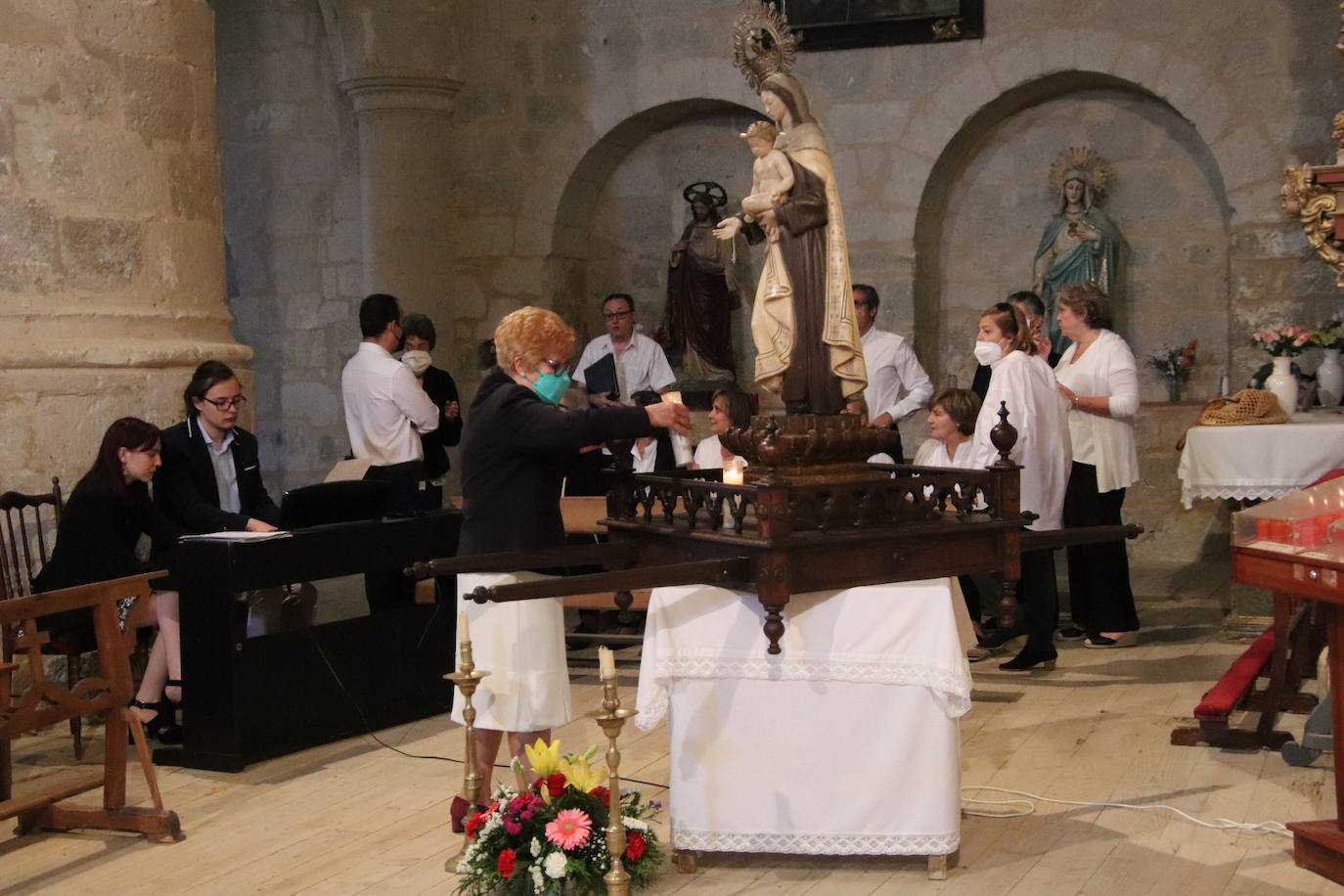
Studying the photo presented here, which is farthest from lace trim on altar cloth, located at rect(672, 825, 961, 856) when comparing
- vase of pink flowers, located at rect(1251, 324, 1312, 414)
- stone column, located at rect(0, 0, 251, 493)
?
vase of pink flowers, located at rect(1251, 324, 1312, 414)

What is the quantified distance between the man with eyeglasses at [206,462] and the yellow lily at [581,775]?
2.39m

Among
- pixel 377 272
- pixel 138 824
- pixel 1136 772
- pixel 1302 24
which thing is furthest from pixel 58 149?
pixel 1302 24

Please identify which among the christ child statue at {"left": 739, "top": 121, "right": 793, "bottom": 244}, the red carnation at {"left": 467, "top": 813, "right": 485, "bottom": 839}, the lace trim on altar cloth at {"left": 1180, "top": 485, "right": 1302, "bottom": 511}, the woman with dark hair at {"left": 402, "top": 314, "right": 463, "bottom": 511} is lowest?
the red carnation at {"left": 467, "top": 813, "right": 485, "bottom": 839}

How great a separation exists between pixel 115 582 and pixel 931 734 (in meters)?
2.51

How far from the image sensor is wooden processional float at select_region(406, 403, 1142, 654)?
3.77 m

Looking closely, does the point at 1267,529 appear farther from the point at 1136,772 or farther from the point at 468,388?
the point at 468,388

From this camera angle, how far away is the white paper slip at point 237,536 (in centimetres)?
553

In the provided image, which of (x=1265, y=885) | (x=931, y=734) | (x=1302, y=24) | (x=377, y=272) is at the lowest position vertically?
(x=1265, y=885)

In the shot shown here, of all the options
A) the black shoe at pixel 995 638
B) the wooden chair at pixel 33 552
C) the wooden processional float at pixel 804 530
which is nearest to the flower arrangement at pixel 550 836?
the wooden processional float at pixel 804 530

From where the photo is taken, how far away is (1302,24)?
357 inches

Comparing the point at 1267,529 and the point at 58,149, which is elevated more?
the point at 58,149

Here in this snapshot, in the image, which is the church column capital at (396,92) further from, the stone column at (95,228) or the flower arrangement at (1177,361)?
the flower arrangement at (1177,361)

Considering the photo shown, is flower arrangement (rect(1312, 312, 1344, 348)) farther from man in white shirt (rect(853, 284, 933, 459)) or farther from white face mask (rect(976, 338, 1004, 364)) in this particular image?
white face mask (rect(976, 338, 1004, 364))

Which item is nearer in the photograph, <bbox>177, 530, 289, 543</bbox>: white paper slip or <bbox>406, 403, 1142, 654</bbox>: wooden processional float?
<bbox>406, 403, 1142, 654</bbox>: wooden processional float
